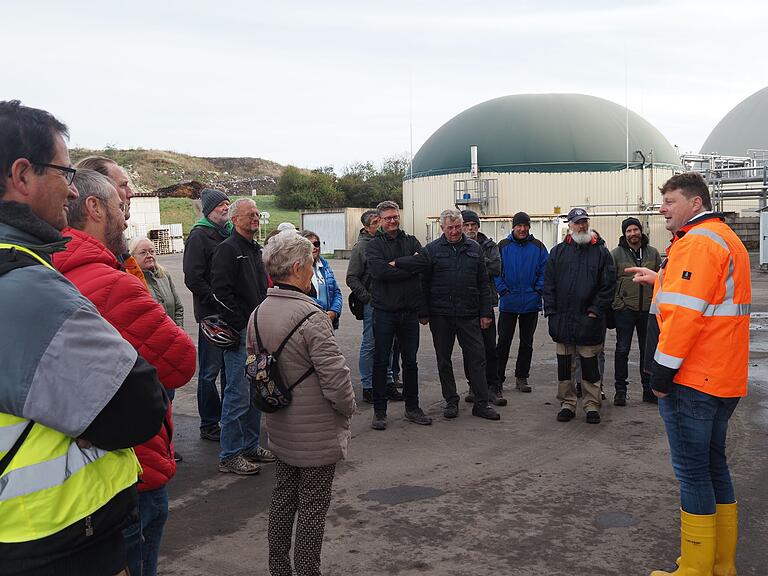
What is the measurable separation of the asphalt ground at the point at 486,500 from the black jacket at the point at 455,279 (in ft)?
3.75

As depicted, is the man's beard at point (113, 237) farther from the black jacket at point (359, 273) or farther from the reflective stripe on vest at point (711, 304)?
the black jacket at point (359, 273)

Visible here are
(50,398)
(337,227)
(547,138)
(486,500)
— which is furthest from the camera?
(337,227)

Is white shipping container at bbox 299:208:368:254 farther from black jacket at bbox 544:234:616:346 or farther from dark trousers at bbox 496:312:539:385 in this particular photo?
black jacket at bbox 544:234:616:346

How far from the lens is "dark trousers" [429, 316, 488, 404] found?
755cm

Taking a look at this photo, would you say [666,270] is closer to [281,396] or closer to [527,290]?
[281,396]

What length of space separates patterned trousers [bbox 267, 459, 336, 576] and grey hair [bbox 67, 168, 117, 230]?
1.64 m

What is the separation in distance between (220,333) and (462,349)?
282cm

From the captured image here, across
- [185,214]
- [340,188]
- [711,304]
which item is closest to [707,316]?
[711,304]

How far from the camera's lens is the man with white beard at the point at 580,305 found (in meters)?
7.36

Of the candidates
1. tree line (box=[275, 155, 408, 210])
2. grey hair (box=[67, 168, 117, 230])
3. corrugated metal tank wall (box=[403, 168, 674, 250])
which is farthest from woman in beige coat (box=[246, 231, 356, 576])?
tree line (box=[275, 155, 408, 210])

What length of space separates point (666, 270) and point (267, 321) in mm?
2231

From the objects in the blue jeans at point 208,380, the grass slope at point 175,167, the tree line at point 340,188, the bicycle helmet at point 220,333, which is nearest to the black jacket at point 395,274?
the blue jeans at point 208,380

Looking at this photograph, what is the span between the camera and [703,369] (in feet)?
12.5

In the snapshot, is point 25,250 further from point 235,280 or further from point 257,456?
point 257,456
